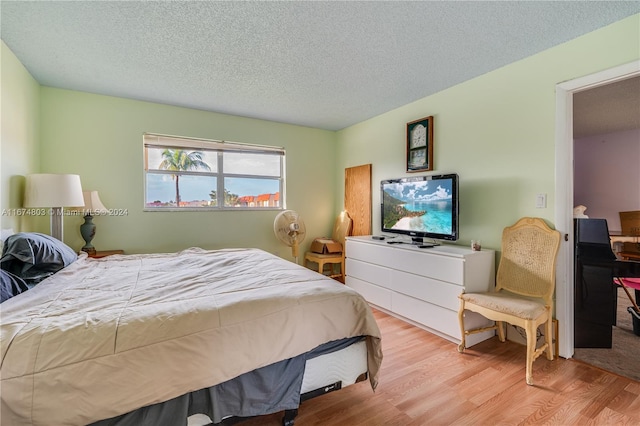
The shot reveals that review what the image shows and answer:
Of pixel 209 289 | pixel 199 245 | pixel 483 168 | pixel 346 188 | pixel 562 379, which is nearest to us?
pixel 209 289

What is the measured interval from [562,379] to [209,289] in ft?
7.83

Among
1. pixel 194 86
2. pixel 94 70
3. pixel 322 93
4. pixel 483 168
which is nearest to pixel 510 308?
pixel 483 168

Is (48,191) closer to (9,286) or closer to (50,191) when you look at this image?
(50,191)

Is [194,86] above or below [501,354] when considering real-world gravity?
above

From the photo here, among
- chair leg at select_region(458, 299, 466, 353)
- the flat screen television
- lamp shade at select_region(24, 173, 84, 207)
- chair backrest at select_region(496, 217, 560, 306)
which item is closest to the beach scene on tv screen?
the flat screen television

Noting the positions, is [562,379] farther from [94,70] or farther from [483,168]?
[94,70]

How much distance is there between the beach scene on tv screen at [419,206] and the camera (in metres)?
2.76

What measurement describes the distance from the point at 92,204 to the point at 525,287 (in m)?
4.04

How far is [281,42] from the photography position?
7.05 feet

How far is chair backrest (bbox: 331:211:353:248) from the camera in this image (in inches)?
169

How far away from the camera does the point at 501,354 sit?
2299 millimetres

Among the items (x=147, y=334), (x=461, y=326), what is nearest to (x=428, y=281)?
(x=461, y=326)

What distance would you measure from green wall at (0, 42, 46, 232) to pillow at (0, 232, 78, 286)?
705 millimetres

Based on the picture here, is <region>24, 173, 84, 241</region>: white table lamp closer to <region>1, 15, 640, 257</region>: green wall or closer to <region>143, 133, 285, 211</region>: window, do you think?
<region>1, 15, 640, 257</region>: green wall
